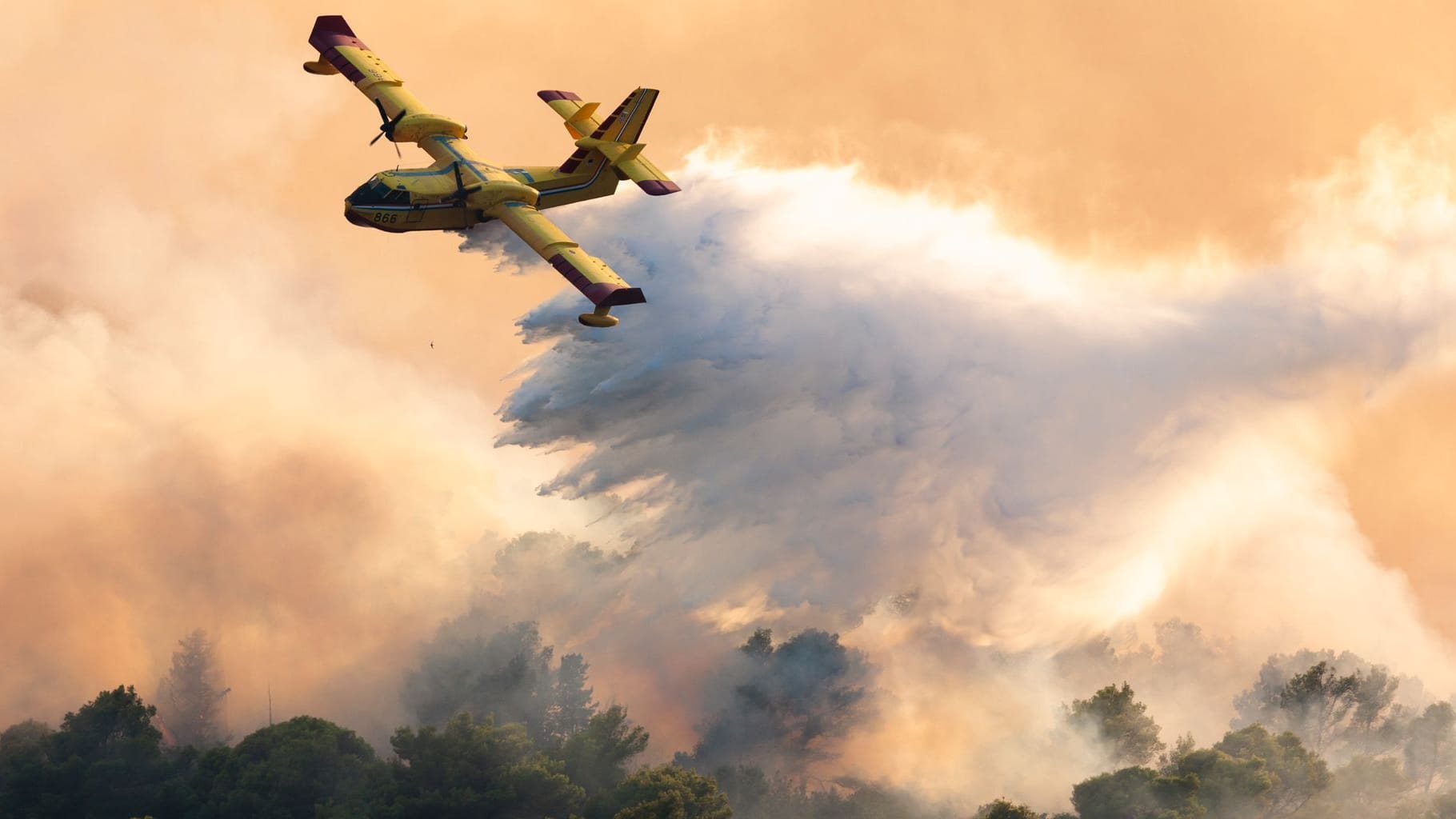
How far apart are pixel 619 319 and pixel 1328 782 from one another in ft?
140

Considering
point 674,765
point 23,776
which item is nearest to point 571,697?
point 674,765

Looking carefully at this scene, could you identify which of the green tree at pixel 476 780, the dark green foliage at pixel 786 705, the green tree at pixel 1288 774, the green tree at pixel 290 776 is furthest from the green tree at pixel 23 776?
the green tree at pixel 1288 774

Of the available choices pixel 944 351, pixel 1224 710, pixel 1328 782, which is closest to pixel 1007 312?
pixel 944 351

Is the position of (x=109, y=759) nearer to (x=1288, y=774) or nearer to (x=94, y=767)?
(x=94, y=767)

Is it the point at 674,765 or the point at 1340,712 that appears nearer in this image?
the point at 674,765

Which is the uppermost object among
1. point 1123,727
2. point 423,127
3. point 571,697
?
point 423,127

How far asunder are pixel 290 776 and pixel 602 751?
15.6 metres

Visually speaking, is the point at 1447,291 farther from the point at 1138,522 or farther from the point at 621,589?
the point at 621,589

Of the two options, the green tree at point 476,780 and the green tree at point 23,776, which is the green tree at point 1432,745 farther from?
the green tree at point 23,776

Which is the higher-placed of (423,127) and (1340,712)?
(423,127)

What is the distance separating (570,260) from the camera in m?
68.0

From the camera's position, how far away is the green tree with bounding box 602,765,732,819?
7950 centimetres

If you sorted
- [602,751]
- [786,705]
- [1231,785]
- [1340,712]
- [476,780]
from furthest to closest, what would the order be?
[786,705] < [1340,712] < [602,751] < [1231,785] < [476,780]

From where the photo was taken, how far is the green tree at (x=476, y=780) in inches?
3275
